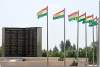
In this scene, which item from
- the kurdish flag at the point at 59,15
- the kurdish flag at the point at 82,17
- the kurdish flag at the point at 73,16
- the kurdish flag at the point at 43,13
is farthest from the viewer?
the kurdish flag at the point at 82,17

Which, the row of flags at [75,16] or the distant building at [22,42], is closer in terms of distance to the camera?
the row of flags at [75,16]

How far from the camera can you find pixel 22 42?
5681 cm

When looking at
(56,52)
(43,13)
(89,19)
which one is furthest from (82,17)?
(56,52)

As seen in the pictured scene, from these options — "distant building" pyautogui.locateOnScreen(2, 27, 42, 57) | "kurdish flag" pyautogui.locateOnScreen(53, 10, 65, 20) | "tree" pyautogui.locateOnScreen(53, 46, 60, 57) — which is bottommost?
"tree" pyautogui.locateOnScreen(53, 46, 60, 57)

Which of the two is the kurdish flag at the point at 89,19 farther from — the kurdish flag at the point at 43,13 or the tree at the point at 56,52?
the tree at the point at 56,52

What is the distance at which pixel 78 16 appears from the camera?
1564 inches

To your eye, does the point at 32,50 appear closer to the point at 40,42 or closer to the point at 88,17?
the point at 40,42

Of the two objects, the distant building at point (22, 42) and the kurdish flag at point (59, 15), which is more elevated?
the kurdish flag at point (59, 15)

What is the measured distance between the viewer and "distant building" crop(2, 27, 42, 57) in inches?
2160

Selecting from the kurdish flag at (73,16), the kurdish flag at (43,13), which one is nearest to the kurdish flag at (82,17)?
the kurdish flag at (73,16)

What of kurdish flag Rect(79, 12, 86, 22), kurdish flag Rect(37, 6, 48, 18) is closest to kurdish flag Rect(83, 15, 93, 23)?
kurdish flag Rect(79, 12, 86, 22)

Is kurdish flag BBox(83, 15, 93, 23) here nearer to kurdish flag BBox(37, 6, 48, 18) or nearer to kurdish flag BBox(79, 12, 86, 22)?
kurdish flag BBox(79, 12, 86, 22)

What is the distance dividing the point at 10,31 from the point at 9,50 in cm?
336

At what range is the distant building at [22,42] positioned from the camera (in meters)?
54.9
